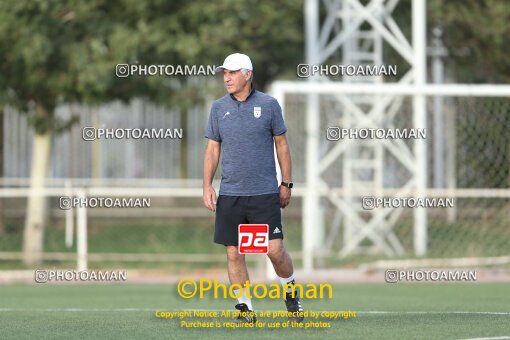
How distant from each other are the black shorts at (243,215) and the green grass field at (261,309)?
752 millimetres

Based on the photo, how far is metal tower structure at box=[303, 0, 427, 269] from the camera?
1991cm

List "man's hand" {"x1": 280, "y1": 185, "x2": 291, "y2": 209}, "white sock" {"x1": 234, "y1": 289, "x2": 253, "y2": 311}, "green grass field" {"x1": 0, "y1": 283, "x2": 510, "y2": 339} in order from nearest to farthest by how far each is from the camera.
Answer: "green grass field" {"x1": 0, "y1": 283, "x2": 510, "y2": 339} < "white sock" {"x1": 234, "y1": 289, "x2": 253, "y2": 311} < "man's hand" {"x1": 280, "y1": 185, "x2": 291, "y2": 209}

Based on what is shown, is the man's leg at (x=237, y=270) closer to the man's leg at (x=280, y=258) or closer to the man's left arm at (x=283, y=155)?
the man's leg at (x=280, y=258)

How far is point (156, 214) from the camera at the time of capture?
27344mm

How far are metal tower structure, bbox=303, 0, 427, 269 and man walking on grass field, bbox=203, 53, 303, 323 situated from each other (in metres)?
8.97

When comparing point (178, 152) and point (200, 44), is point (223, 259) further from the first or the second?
point (178, 152)

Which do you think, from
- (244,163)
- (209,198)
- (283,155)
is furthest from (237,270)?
(283,155)

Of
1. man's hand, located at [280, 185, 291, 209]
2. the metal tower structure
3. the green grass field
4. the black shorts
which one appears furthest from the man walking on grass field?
the metal tower structure

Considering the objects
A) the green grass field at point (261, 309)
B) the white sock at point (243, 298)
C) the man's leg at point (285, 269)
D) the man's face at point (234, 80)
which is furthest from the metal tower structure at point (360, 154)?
the man's face at point (234, 80)

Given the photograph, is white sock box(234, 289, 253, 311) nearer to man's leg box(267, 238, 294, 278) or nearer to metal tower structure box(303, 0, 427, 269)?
man's leg box(267, 238, 294, 278)

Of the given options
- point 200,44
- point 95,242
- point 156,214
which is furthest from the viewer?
point 156,214

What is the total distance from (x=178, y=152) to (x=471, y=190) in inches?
452

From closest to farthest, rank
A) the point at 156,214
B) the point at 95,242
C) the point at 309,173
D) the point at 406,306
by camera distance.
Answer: the point at 406,306
the point at 309,173
the point at 95,242
the point at 156,214

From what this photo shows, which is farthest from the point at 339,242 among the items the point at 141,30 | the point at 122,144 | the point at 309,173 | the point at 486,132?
the point at 122,144
